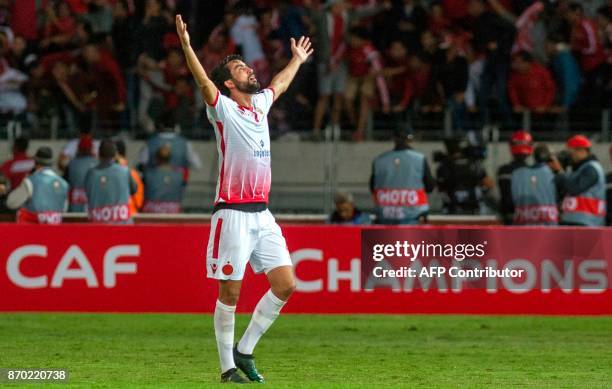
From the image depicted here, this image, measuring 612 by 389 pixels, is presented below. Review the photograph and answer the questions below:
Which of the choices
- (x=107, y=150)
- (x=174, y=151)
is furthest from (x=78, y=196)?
(x=107, y=150)

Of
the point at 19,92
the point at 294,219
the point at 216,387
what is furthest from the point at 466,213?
the point at 216,387

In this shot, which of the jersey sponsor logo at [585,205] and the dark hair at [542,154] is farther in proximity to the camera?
the dark hair at [542,154]

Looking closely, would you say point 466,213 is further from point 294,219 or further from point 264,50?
point 264,50

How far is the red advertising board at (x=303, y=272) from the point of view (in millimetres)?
17062

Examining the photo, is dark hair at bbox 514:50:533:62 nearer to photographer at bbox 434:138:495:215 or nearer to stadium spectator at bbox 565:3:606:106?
stadium spectator at bbox 565:3:606:106

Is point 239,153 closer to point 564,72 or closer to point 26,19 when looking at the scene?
point 564,72

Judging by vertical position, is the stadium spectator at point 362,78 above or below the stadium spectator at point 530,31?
below

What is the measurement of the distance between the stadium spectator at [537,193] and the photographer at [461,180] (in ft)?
5.01

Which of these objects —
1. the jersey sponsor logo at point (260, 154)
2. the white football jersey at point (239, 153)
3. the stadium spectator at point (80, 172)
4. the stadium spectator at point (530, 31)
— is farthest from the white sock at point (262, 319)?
the stadium spectator at point (530, 31)

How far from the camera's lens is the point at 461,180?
21500 millimetres

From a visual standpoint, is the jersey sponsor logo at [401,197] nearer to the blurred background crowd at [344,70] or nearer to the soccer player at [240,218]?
the blurred background crowd at [344,70]

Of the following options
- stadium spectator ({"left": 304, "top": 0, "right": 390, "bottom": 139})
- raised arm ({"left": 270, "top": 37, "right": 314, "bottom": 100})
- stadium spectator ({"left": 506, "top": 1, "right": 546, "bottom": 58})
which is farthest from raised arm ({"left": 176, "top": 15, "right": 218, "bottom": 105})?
stadium spectator ({"left": 506, "top": 1, "right": 546, "bottom": 58})

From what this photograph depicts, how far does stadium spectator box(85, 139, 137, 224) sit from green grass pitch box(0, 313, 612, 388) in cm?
175

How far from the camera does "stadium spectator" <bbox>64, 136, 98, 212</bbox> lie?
21312 millimetres
